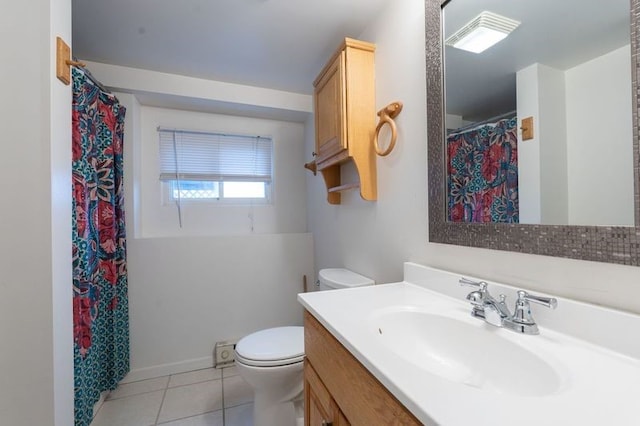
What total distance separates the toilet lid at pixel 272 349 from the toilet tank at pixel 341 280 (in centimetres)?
32

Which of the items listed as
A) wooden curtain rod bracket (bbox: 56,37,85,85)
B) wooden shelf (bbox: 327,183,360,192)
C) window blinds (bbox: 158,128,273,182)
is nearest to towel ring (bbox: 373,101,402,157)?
wooden shelf (bbox: 327,183,360,192)

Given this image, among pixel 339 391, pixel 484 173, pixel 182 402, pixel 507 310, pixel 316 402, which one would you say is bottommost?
pixel 182 402

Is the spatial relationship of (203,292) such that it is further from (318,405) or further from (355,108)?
(355,108)

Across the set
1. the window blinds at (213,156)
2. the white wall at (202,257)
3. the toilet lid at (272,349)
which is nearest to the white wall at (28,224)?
the toilet lid at (272,349)

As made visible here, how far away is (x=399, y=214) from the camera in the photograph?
1.33 m

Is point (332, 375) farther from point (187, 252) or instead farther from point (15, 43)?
point (187, 252)

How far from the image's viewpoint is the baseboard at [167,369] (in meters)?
1.98

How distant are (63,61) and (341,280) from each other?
1530 mm

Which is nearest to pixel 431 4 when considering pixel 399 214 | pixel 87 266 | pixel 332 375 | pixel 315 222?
pixel 399 214

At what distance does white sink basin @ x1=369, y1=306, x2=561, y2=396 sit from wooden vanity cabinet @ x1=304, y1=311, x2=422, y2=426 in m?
0.12

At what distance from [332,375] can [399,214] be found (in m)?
0.79

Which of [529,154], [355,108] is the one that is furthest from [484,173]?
[355,108]

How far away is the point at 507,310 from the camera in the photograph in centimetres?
76

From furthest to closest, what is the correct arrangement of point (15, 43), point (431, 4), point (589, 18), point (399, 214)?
point (399, 214) < point (431, 4) < point (15, 43) < point (589, 18)
